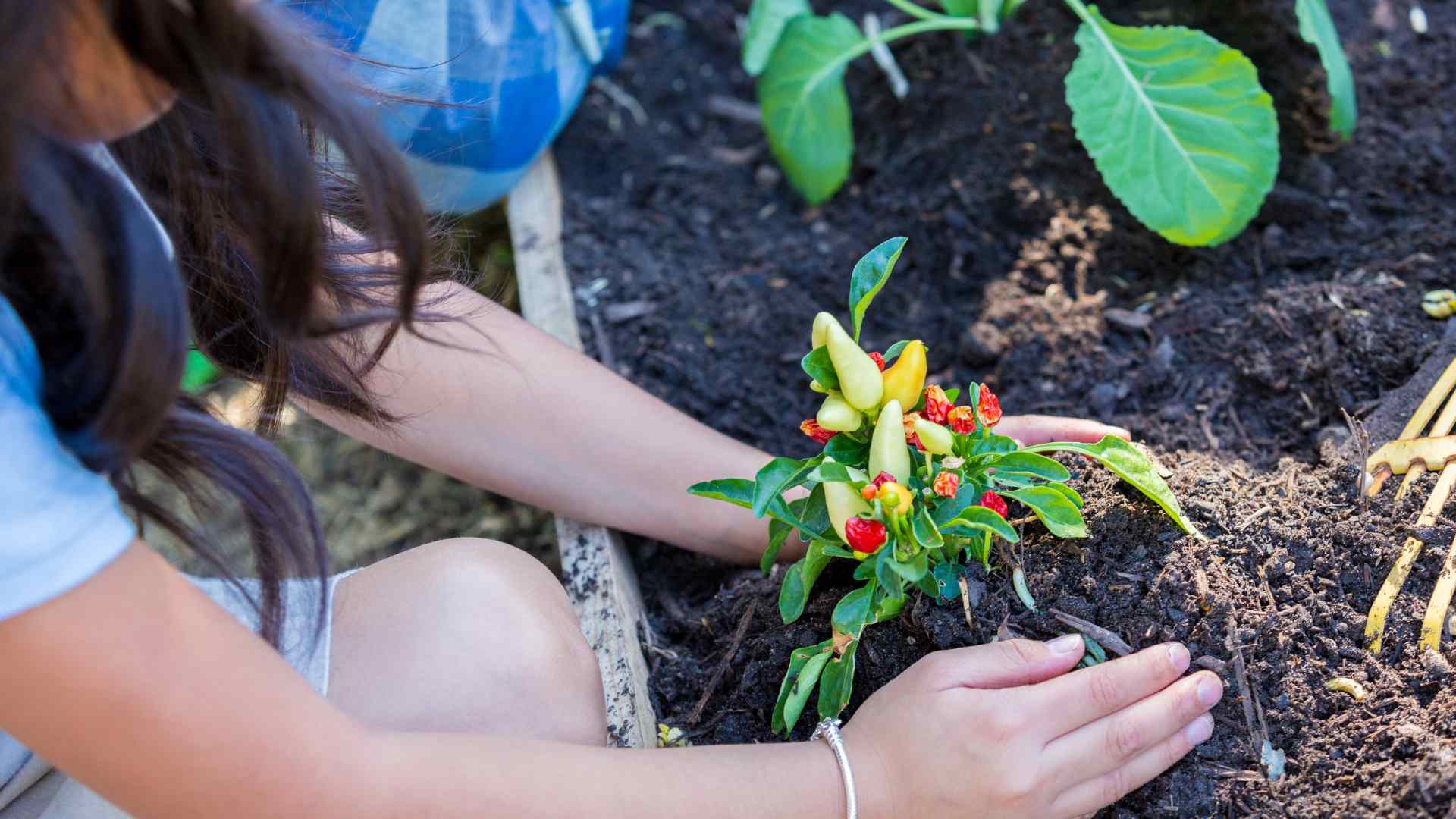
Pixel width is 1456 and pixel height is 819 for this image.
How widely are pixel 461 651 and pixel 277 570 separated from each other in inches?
7.6

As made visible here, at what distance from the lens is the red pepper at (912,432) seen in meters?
1.04

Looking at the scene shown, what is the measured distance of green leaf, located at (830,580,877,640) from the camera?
1.05 metres

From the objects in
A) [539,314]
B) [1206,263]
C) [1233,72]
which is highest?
[1233,72]

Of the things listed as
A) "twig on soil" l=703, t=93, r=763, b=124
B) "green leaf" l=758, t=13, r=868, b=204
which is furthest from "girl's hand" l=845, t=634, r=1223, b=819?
"twig on soil" l=703, t=93, r=763, b=124

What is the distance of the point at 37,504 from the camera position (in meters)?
0.77

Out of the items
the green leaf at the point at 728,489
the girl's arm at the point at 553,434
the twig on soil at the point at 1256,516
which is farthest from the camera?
the girl's arm at the point at 553,434

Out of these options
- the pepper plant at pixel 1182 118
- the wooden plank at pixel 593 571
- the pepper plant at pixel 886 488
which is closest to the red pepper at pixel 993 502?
the pepper plant at pixel 886 488

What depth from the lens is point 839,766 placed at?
1.02 meters

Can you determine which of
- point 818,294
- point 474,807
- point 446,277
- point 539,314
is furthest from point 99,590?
point 818,294

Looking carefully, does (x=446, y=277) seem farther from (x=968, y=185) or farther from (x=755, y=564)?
(x=968, y=185)

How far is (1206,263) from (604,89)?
3.64ft

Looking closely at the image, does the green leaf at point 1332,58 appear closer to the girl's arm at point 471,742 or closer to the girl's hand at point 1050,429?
the girl's hand at point 1050,429

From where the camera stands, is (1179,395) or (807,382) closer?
(1179,395)

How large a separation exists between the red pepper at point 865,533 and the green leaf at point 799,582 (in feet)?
0.29
